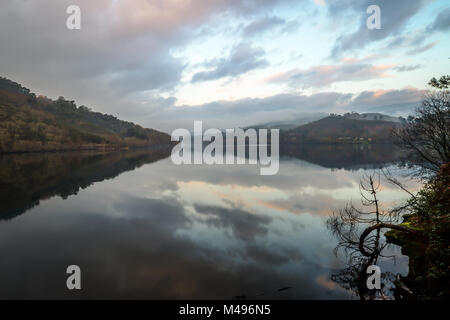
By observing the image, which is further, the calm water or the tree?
the tree

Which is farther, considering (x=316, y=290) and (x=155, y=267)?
(x=155, y=267)

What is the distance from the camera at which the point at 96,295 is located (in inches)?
496

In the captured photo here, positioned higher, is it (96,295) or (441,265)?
(441,265)

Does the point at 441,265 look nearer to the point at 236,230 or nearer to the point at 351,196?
the point at 236,230

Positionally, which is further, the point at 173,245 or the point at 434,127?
the point at 434,127

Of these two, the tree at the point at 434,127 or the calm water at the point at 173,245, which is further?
the tree at the point at 434,127

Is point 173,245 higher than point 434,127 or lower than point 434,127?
lower

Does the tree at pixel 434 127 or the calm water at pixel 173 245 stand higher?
the tree at pixel 434 127

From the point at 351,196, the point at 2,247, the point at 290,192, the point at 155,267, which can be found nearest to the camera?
the point at 155,267

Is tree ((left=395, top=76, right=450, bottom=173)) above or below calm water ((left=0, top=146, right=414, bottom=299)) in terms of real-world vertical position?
above
